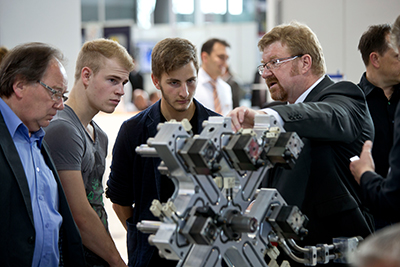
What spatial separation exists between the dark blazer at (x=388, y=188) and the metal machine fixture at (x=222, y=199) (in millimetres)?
217

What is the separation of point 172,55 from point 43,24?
97.1 inches

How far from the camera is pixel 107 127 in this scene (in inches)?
198

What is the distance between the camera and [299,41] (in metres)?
2.12

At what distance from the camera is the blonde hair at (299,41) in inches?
83.0

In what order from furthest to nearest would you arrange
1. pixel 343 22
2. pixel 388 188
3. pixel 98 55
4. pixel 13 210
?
1. pixel 343 22
2. pixel 98 55
3. pixel 13 210
4. pixel 388 188

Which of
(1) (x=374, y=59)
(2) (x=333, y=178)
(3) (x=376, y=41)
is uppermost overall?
(3) (x=376, y=41)

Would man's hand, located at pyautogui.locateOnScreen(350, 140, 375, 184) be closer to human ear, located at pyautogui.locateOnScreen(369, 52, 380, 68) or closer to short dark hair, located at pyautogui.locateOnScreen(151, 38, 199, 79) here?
short dark hair, located at pyautogui.locateOnScreen(151, 38, 199, 79)

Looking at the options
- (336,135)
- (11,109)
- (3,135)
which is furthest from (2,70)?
(336,135)

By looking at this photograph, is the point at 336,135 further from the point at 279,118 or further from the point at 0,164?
the point at 0,164

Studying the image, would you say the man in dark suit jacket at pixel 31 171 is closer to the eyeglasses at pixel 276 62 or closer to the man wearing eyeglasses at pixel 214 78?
the eyeglasses at pixel 276 62

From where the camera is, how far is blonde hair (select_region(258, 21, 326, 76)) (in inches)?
83.0

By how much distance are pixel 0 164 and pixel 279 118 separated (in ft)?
3.18

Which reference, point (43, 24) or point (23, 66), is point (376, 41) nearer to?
point (23, 66)

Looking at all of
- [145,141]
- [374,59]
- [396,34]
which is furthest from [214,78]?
[396,34]
